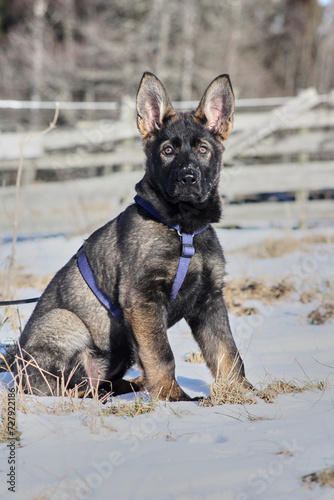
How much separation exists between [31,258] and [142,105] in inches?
197

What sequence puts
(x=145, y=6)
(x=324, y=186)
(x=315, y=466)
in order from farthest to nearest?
(x=145, y=6), (x=324, y=186), (x=315, y=466)

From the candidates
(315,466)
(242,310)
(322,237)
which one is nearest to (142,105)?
(242,310)

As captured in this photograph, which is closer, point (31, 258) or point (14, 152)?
point (31, 258)

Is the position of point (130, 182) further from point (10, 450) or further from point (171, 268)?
point (10, 450)

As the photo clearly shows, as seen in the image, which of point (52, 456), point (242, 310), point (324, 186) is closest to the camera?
point (52, 456)

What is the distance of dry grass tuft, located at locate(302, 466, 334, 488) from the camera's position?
1860mm

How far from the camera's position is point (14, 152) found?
458 inches

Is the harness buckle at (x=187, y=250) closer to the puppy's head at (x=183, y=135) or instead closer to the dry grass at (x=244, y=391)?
the puppy's head at (x=183, y=135)

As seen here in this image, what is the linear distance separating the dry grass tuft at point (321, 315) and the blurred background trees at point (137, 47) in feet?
58.0

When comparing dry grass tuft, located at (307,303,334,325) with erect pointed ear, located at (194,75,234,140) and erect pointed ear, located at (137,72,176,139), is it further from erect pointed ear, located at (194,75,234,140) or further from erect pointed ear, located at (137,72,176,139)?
erect pointed ear, located at (137,72,176,139)

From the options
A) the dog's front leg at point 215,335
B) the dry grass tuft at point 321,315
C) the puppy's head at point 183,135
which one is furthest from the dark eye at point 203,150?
the dry grass tuft at point 321,315

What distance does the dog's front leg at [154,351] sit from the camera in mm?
3182

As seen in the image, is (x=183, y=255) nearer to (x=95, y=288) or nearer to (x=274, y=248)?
(x=95, y=288)

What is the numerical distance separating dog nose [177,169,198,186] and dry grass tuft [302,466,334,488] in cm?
194
